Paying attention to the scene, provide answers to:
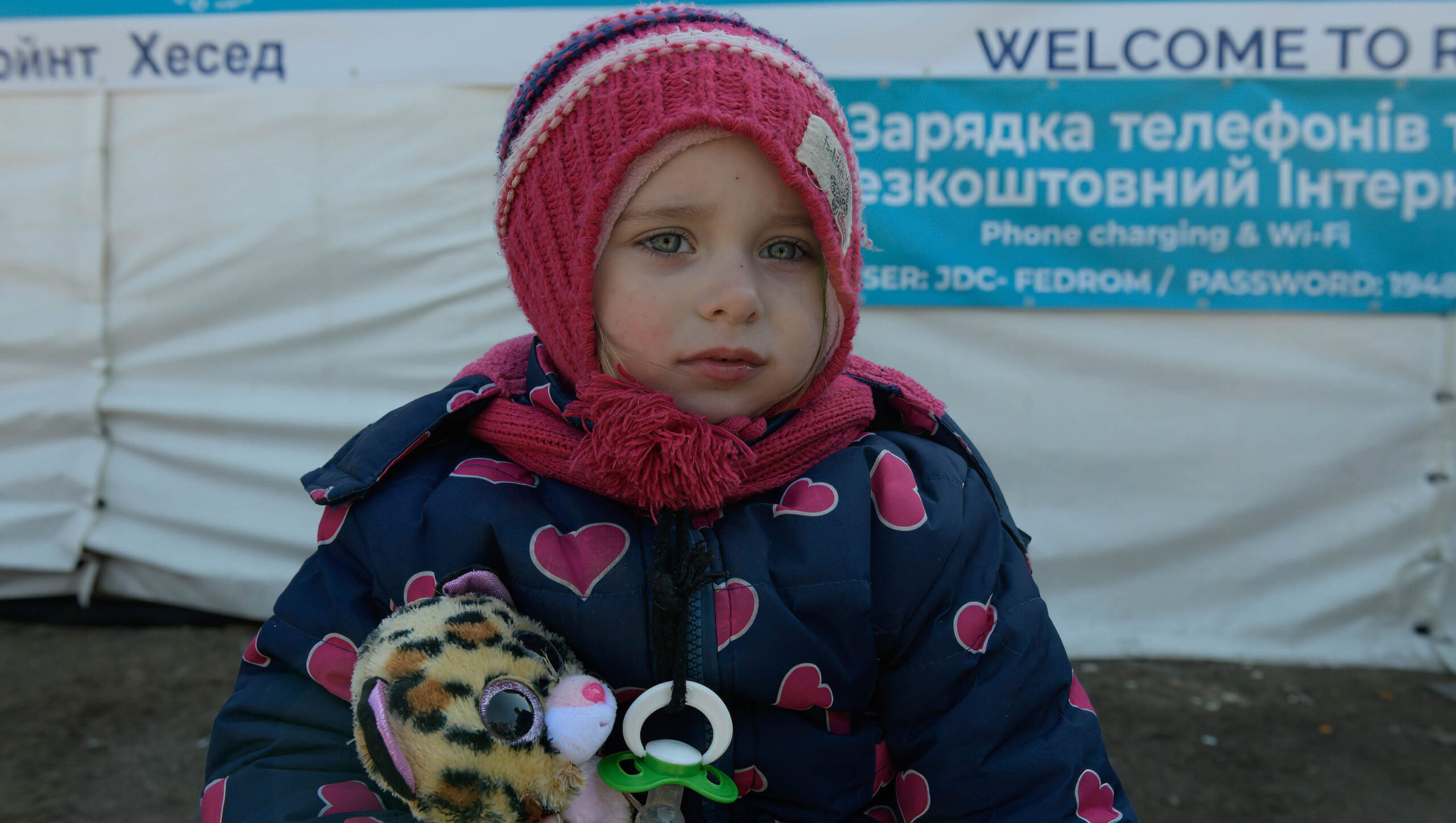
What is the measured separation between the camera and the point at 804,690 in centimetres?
125

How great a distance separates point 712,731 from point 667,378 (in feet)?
1.34

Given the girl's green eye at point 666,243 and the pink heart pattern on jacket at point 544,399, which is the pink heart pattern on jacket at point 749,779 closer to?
the pink heart pattern on jacket at point 544,399

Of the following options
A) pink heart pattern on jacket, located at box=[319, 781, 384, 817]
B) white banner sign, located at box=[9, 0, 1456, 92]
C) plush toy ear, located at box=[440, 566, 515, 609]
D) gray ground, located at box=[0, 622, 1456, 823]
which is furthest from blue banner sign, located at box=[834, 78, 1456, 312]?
pink heart pattern on jacket, located at box=[319, 781, 384, 817]

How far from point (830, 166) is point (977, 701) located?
642 millimetres

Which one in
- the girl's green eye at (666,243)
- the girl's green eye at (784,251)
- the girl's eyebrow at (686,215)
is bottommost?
the girl's green eye at (784,251)

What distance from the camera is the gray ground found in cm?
261

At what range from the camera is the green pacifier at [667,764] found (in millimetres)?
1115

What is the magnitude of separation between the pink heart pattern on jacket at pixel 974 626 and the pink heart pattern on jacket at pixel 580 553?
399 mm

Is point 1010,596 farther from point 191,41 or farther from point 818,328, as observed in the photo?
point 191,41

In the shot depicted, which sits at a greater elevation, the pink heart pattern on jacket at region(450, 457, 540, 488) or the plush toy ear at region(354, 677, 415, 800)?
the pink heart pattern on jacket at region(450, 457, 540, 488)

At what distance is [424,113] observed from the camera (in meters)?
3.30

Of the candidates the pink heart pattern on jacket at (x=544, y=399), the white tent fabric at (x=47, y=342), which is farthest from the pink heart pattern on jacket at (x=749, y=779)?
the white tent fabric at (x=47, y=342)

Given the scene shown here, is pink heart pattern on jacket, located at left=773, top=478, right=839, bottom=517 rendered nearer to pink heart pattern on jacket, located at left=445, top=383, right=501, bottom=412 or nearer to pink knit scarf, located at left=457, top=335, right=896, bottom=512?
pink knit scarf, located at left=457, top=335, right=896, bottom=512

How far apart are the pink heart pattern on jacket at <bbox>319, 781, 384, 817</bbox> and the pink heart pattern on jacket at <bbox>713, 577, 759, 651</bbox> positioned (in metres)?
0.42
